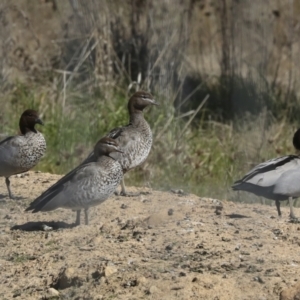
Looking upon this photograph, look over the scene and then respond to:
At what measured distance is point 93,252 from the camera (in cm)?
645

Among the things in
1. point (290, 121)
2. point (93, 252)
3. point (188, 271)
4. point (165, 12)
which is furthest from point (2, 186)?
point (290, 121)

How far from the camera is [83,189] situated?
23.1 feet

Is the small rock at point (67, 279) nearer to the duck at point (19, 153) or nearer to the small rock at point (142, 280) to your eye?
the small rock at point (142, 280)

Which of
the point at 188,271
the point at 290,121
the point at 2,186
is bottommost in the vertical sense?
the point at 290,121

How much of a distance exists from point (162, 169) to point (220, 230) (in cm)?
363

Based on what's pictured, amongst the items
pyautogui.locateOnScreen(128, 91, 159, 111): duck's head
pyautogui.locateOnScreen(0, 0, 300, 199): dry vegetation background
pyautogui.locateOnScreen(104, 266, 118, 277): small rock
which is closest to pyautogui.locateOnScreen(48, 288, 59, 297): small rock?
pyautogui.locateOnScreen(104, 266, 118, 277): small rock

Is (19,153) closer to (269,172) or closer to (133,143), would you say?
(133,143)

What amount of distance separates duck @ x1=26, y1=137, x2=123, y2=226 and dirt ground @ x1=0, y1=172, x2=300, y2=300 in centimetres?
20

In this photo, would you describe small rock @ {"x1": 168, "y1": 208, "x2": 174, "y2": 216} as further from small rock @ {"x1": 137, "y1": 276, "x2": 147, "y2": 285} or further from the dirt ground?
small rock @ {"x1": 137, "y1": 276, "x2": 147, "y2": 285}

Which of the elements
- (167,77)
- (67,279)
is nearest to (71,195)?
(67,279)

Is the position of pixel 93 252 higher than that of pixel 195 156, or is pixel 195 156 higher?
pixel 93 252

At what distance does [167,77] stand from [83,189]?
459 cm

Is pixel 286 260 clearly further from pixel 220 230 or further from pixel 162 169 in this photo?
pixel 162 169

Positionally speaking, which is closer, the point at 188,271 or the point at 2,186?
the point at 188,271
